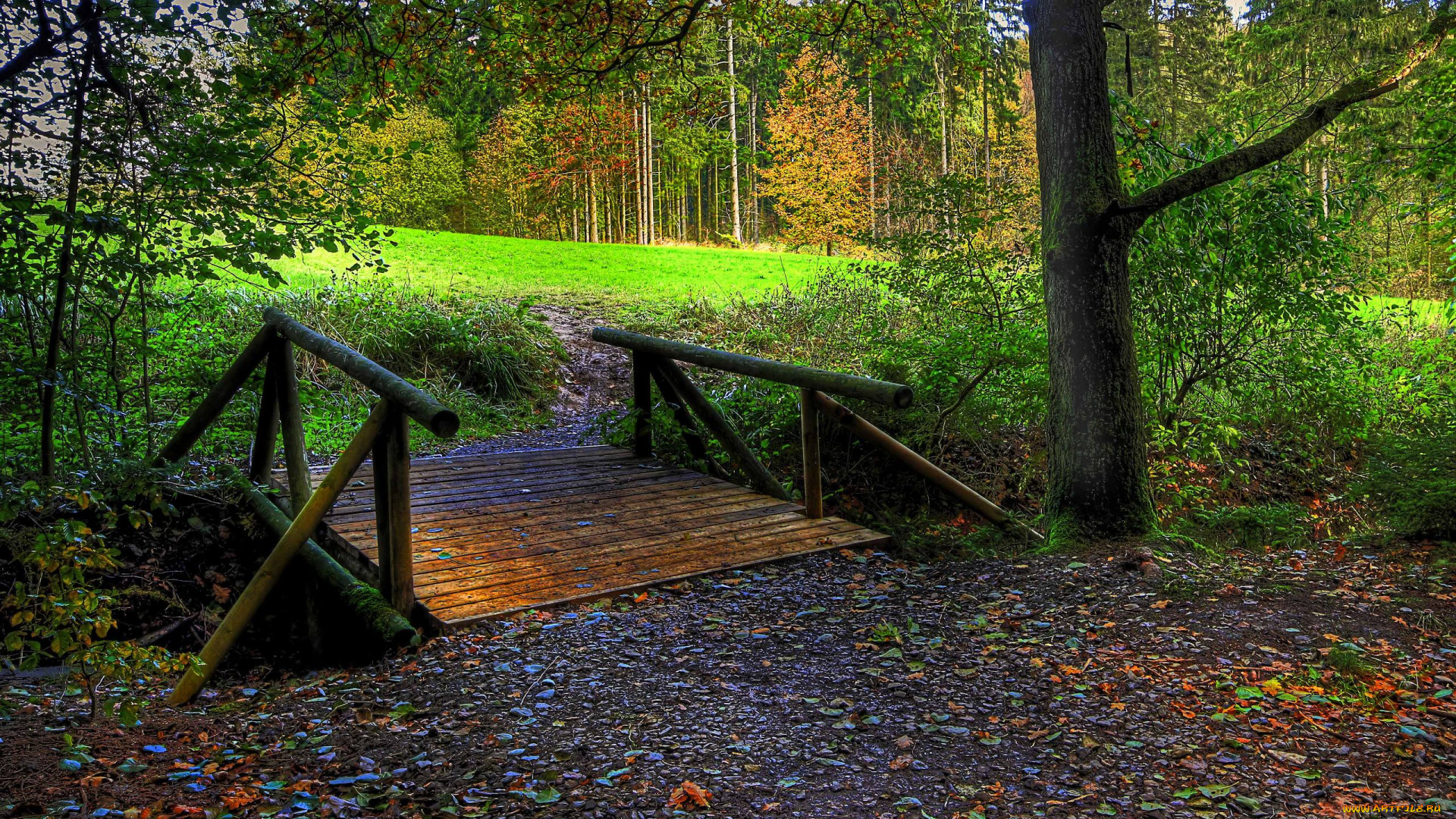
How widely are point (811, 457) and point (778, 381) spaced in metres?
0.55

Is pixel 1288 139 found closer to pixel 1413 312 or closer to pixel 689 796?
pixel 689 796

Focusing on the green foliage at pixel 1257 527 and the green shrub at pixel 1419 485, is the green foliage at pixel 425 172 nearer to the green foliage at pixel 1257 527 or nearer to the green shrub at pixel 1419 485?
the green foliage at pixel 1257 527

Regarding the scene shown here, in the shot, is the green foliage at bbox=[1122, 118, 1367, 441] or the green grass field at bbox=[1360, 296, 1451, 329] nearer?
the green foliage at bbox=[1122, 118, 1367, 441]

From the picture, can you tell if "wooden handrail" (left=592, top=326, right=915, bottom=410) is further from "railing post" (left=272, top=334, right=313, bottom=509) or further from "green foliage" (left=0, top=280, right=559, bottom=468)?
"green foliage" (left=0, top=280, right=559, bottom=468)

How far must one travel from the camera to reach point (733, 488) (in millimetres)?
6863

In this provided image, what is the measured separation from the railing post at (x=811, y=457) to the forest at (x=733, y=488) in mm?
→ 29

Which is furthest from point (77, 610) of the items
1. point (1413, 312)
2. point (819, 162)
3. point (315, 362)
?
point (819, 162)

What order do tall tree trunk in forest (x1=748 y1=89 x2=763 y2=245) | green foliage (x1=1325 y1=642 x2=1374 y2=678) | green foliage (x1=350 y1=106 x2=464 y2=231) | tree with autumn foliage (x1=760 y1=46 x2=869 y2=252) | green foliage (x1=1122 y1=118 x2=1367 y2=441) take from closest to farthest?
1. green foliage (x1=1325 y1=642 x2=1374 y2=678)
2. green foliage (x1=1122 y1=118 x2=1367 y2=441)
3. tree with autumn foliage (x1=760 y1=46 x2=869 y2=252)
4. green foliage (x1=350 y1=106 x2=464 y2=231)
5. tall tree trunk in forest (x1=748 y1=89 x2=763 y2=245)

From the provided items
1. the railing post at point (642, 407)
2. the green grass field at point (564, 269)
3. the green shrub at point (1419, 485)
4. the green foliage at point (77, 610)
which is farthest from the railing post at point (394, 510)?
the green grass field at point (564, 269)

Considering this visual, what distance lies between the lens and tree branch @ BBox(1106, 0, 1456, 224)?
15.7 ft

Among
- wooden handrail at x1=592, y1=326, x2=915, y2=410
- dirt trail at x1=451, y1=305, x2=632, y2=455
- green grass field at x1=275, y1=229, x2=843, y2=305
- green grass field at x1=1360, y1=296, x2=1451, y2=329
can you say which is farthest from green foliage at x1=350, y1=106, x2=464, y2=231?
green grass field at x1=1360, y1=296, x2=1451, y2=329

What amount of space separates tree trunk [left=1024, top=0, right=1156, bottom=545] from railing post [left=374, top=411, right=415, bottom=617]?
3.54 metres

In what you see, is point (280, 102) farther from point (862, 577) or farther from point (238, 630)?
point (862, 577)

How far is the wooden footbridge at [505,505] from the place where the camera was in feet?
14.1
